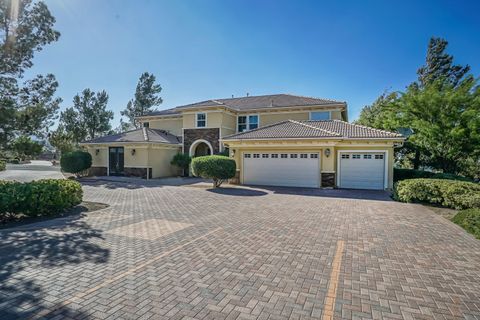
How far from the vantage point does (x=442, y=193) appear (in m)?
11.0

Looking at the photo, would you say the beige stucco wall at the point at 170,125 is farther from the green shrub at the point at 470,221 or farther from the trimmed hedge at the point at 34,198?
the green shrub at the point at 470,221

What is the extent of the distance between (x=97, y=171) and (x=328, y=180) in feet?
70.0

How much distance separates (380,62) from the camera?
56.2 feet

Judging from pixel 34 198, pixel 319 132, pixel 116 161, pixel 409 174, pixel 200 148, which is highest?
pixel 319 132

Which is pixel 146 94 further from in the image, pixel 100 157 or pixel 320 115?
pixel 320 115

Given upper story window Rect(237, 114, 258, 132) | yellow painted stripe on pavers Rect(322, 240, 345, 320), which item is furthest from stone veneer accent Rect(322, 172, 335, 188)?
yellow painted stripe on pavers Rect(322, 240, 345, 320)

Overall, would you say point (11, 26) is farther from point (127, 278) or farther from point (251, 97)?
point (251, 97)

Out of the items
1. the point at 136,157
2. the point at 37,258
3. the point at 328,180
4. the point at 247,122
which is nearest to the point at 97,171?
the point at 136,157

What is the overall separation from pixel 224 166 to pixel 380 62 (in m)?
12.6

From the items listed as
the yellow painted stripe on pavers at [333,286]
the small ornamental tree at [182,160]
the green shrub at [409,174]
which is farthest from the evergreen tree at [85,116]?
the yellow painted stripe on pavers at [333,286]

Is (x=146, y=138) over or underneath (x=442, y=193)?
over

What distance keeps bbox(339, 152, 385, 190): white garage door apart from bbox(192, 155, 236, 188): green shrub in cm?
761

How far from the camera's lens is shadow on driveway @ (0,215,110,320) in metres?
3.49

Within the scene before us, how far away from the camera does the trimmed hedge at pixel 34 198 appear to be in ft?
25.8
